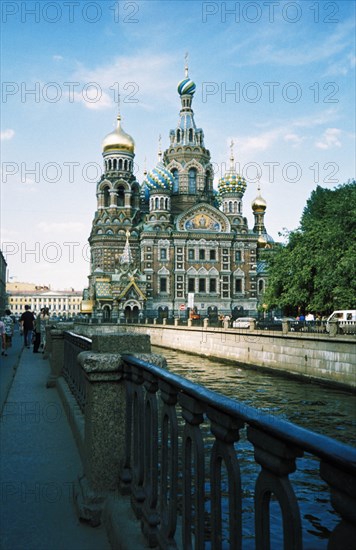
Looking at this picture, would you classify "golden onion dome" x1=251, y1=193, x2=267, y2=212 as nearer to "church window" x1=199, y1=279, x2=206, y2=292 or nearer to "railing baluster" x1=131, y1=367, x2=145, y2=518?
"church window" x1=199, y1=279, x2=206, y2=292

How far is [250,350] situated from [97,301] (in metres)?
36.1

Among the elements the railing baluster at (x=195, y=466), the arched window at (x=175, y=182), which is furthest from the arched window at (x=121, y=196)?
the railing baluster at (x=195, y=466)

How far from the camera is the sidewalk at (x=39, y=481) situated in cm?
354

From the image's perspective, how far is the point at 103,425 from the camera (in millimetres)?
4004

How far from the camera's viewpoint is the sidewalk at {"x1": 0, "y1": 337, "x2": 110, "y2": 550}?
139 inches

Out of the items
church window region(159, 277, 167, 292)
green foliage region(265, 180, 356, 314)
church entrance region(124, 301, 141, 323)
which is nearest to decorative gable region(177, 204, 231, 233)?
church window region(159, 277, 167, 292)

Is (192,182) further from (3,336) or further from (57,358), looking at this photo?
(57,358)

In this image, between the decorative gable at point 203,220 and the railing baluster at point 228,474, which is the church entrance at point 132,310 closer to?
the decorative gable at point 203,220

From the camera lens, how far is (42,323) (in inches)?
787

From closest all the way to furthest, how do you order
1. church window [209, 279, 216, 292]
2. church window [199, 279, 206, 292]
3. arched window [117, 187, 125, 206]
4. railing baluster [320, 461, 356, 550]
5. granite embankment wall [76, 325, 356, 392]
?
1. railing baluster [320, 461, 356, 550]
2. granite embankment wall [76, 325, 356, 392]
3. church window [199, 279, 206, 292]
4. church window [209, 279, 216, 292]
5. arched window [117, 187, 125, 206]

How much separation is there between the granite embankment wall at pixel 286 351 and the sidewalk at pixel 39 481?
450 inches

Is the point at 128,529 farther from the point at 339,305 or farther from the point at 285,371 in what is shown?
the point at 339,305

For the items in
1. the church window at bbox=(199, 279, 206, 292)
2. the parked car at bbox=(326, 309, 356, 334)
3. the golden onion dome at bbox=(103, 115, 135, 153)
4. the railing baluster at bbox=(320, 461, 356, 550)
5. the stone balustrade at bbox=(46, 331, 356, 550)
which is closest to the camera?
the railing baluster at bbox=(320, 461, 356, 550)

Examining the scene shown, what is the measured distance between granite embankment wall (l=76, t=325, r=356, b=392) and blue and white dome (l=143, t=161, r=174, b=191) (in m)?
34.6
